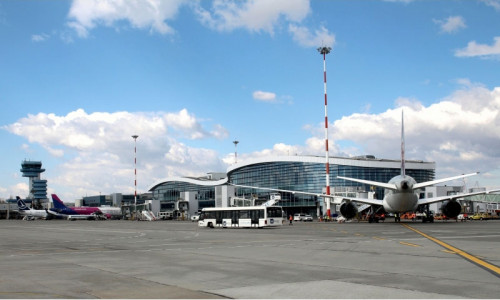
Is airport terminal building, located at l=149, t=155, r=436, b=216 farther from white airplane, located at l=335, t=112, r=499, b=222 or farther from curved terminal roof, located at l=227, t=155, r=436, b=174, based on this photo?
white airplane, located at l=335, t=112, r=499, b=222

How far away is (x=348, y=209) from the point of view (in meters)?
57.8

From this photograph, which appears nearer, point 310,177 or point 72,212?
point 72,212

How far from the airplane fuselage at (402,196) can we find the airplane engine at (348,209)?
5584 mm

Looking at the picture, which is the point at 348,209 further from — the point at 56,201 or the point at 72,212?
the point at 56,201

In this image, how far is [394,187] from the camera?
4862 centimetres

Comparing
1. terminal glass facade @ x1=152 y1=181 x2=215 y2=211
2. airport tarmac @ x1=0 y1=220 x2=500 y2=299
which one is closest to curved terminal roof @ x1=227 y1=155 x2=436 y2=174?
terminal glass facade @ x1=152 y1=181 x2=215 y2=211

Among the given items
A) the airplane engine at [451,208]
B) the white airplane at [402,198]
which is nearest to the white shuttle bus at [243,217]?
the white airplane at [402,198]

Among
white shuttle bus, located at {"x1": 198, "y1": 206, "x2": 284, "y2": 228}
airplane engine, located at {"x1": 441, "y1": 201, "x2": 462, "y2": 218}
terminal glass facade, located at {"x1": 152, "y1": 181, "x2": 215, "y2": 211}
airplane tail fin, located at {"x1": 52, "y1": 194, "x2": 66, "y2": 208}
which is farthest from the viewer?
terminal glass facade, located at {"x1": 152, "y1": 181, "x2": 215, "y2": 211}

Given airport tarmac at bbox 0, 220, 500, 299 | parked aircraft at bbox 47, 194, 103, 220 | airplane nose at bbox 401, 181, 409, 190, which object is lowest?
parked aircraft at bbox 47, 194, 103, 220

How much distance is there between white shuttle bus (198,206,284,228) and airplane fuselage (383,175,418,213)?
40.8ft

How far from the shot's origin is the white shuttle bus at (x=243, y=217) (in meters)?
51.2

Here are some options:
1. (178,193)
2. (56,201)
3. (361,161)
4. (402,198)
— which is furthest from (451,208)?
(178,193)

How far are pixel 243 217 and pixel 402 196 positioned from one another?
1747cm

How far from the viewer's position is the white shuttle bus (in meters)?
51.2
